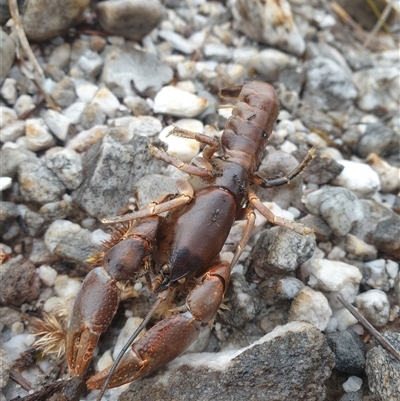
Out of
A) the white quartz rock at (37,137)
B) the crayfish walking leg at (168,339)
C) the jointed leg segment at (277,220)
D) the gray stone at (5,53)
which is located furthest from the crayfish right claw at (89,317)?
the gray stone at (5,53)

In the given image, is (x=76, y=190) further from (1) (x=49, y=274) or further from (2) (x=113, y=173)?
(1) (x=49, y=274)

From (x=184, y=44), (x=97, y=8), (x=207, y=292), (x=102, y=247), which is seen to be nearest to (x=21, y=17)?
(x=97, y=8)

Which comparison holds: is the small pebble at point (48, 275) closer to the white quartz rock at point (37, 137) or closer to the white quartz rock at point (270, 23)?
the white quartz rock at point (37, 137)

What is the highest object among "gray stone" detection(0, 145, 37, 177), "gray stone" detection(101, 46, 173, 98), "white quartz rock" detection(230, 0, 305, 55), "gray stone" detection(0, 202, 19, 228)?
"white quartz rock" detection(230, 0, 305, 55)

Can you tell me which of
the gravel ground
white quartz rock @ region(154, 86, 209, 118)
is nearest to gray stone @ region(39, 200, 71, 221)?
the gravel ground

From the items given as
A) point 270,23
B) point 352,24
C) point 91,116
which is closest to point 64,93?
point 91,116

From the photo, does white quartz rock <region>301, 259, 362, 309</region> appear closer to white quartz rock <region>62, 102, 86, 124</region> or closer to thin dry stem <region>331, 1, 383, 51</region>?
white quartz rock <region>62, 102, 86, 124</region>
